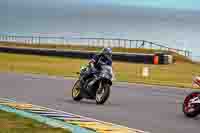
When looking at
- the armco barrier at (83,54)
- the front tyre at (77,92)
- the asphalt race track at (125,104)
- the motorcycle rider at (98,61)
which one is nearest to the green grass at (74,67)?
the armco barrier at (83,54)

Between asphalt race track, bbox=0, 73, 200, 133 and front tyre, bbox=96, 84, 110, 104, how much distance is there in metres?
0.20

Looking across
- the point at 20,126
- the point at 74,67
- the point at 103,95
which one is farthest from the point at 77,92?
the point at 74,67

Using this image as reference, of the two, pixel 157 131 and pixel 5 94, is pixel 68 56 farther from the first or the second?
pixel 157 131

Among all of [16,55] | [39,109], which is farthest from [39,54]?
[39,109]

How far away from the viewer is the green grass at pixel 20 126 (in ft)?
37.4

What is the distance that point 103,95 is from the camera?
17.3 metres

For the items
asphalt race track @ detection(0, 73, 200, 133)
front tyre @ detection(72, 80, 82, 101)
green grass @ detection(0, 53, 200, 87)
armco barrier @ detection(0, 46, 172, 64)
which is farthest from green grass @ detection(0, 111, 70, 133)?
armco barrier @ detection(0, 46, 172, 64)

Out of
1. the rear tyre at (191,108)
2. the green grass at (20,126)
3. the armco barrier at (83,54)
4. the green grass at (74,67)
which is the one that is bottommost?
the green grass at (20,126)

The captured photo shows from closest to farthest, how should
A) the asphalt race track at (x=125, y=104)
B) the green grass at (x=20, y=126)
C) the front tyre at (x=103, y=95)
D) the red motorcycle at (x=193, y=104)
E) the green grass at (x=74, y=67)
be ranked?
1. the green grass at (x=20, y=126)
2. the asphalt race track at (x=125, y=104)
3. the red motorcycle at (x=193, y=104)
4. the front tyre at (x=103, y=95)
5. the green grass at (x=74, y=67)

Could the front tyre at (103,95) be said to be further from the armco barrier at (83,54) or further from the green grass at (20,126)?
the armco barrier at (83,54)

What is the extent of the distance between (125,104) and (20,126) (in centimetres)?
598

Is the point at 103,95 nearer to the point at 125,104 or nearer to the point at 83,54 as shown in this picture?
the point at 125,104

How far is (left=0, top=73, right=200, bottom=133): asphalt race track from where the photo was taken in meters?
13.4

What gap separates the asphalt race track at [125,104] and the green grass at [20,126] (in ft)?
5.81
